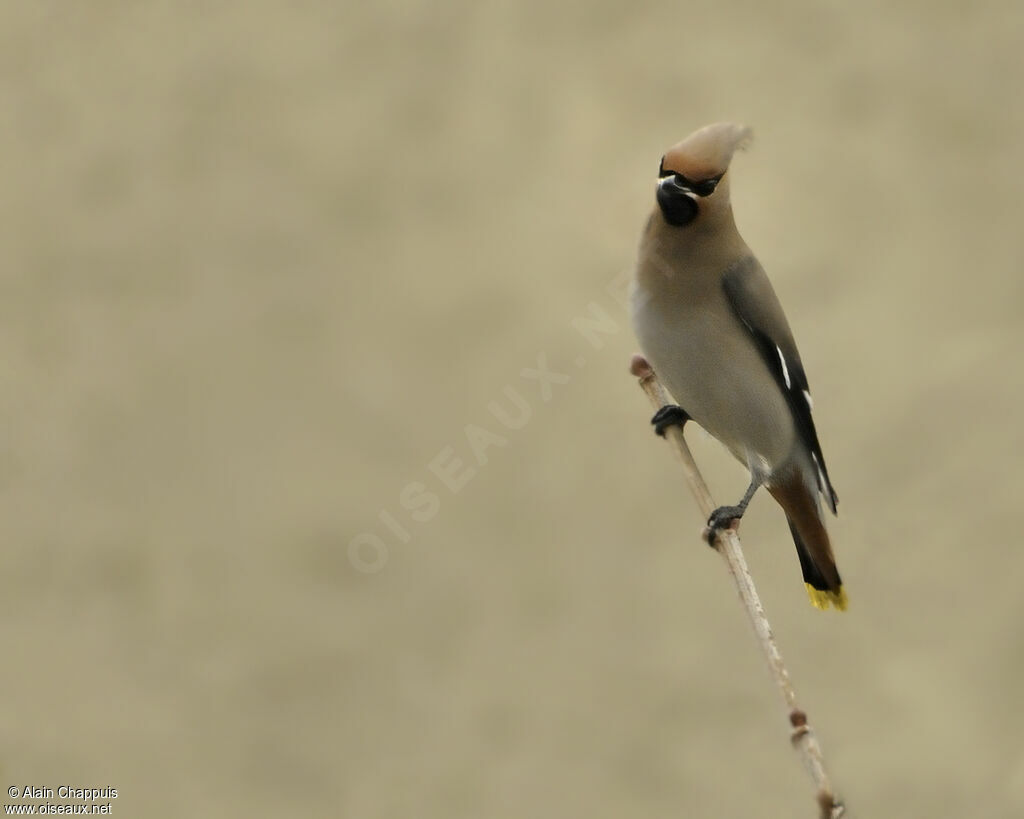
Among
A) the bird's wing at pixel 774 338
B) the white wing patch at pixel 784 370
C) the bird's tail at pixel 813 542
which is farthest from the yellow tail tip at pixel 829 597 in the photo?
the white wing patch at pixel 784 370

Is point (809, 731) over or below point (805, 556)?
below

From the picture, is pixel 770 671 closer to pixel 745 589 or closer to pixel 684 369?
pixel 745 589

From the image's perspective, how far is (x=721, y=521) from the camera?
1742 mm

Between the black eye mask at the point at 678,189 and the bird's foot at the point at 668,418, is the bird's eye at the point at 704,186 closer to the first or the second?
the black eye mask at the point at 678,189

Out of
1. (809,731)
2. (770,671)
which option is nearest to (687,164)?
(770,671)

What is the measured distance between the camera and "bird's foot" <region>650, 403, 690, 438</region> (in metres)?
2.10

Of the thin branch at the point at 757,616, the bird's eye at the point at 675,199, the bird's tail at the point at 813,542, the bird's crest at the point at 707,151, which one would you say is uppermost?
the bird's eye at the point at 675,199

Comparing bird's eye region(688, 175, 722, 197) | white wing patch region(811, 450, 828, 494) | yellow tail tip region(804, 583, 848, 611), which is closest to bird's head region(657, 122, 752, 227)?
bird's eye region(688, 175, 722, 197)

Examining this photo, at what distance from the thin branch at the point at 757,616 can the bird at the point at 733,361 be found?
5 cm

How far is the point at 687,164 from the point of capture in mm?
1613

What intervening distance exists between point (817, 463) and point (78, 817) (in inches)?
66.4

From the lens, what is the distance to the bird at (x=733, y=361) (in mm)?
1950

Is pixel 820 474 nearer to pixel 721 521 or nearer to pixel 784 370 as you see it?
pixel 784 370

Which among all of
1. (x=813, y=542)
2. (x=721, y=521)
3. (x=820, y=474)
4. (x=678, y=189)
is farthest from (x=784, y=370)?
(x=678, y=189)
